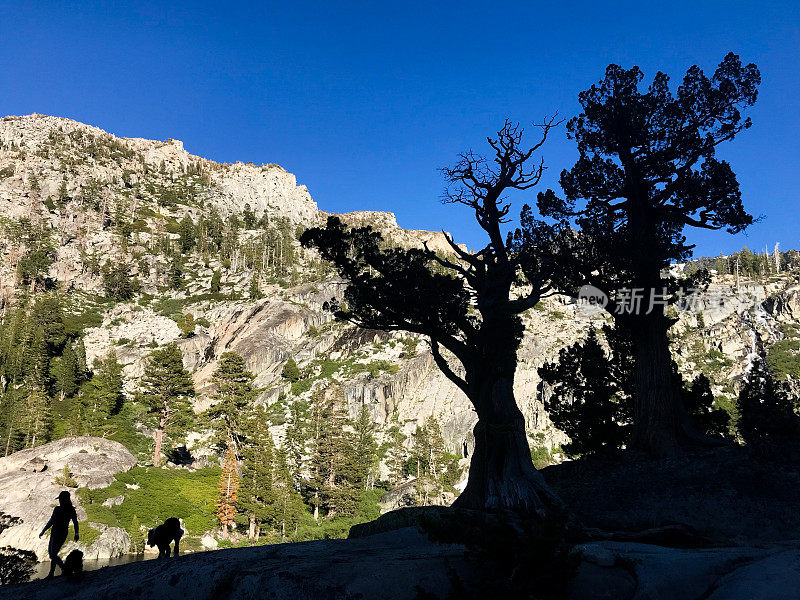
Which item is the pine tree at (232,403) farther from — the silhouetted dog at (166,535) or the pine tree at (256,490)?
the silhouetted dog at (166,535)

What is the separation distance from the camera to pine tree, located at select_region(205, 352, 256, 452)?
177ft

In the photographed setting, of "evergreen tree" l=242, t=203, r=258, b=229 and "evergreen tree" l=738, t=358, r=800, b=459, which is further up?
"evergreen tree" l=242, t=203, r=258, b=229

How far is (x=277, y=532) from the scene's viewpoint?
1766 inches

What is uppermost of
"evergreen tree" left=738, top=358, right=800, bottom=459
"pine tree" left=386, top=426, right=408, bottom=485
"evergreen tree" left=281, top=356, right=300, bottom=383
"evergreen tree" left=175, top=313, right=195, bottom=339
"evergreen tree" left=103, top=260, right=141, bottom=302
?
"evergreen tree" left=103, top=260, right=141, bottom=302

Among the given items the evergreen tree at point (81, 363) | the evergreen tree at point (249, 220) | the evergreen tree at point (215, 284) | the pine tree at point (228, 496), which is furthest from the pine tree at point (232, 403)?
the evergreen tree at point (249, 220)

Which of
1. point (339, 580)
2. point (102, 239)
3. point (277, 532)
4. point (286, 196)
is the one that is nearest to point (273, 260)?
point (102, 239)

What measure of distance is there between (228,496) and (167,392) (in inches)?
701

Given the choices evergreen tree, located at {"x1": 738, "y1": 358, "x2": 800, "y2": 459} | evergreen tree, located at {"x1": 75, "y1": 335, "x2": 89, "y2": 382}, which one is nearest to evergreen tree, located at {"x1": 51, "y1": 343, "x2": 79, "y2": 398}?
evergreen tree, located at {"x1": 75, "y1": 335, "x2": 89, "y2": 382}

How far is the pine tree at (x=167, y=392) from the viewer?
177 ft

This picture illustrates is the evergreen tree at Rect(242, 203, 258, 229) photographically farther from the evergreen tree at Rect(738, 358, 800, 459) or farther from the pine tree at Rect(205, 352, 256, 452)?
the evergreen tree at Rect(738, 358, 800, 459)

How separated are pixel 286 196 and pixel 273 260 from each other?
59.3 m

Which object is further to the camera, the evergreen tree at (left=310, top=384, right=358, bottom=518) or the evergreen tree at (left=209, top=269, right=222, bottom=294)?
the evergreen tree at (left=209, top=269, right=222, bottom=294)

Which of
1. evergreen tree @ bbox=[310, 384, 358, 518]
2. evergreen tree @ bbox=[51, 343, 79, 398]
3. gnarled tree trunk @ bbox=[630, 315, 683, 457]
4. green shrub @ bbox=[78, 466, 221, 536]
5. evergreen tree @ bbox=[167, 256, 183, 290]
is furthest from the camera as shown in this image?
evergreen tree @ bbox=[167, 256, 183, 290]

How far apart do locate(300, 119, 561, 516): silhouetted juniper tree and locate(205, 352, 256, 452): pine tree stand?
41.8 meters
